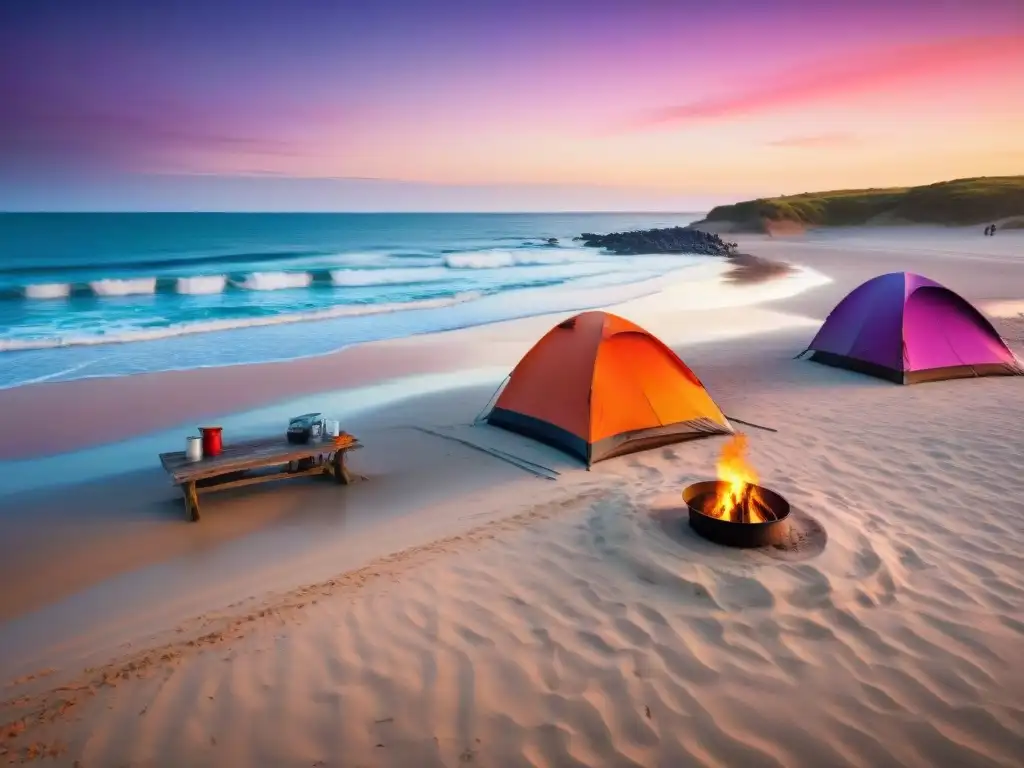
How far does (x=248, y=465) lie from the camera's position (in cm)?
662

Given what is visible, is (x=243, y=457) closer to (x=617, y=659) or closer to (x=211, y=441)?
(x=211, y=441)

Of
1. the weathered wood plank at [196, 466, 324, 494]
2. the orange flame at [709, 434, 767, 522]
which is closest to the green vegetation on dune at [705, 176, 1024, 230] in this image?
the orange flame at [709, 434, 767, 522]

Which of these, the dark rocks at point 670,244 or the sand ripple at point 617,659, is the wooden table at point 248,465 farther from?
the dark rocks at point 670,244

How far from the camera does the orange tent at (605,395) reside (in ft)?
26.0

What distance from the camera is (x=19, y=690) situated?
161 inches

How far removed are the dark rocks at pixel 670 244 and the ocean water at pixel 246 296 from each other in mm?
3350

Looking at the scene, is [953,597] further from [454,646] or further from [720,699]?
[454,646]

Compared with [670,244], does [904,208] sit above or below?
above

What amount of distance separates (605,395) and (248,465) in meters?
4.09

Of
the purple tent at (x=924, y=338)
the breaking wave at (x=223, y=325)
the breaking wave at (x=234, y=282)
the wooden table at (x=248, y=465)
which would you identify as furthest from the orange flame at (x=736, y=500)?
the breaking wave at (x=234, y=282)

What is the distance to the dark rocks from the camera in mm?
53281

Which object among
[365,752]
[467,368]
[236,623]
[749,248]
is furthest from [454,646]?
[749,248]

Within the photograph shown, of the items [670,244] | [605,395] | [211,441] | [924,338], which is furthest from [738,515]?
[670,244]

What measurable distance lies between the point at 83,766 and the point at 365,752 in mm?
1463
